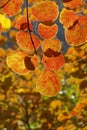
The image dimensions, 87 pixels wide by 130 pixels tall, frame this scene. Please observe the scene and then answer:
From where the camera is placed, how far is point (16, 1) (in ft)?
10.5

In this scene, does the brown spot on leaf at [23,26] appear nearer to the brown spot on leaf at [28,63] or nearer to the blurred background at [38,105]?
the brown spot on leaf at [28,63]

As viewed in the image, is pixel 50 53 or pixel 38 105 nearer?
pixel 50 53

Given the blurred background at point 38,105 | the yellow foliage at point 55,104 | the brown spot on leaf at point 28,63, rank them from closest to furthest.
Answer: the brown spot on leaf at point 28,63
the blurred background at point 38,105
the yellow foliage at point 55,104

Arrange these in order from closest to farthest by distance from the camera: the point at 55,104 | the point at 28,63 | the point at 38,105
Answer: the point at 28,63 < the point at 55,104 < the point at 38,105

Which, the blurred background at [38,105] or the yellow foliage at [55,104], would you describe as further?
the yellow foliage at [55,104]

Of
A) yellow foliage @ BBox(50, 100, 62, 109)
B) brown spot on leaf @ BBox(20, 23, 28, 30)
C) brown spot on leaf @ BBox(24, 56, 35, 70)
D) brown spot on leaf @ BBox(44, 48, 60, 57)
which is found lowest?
yellow foliage @ BBox(50, 100, 62, 109)

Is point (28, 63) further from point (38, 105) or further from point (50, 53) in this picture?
point (38, 105)

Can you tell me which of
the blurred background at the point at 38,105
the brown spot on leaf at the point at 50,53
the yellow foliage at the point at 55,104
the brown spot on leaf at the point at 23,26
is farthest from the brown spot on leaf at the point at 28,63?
the yellow foliage at the point at 55,104

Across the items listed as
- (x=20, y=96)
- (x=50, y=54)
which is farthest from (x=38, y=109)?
(x=50, y=54)

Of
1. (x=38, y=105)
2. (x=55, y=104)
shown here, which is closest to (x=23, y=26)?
(x=55, y=104)

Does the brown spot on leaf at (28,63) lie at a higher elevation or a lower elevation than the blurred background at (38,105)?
higher

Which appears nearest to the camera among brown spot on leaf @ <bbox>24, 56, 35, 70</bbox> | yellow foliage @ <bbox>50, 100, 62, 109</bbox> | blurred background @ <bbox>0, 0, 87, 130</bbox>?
brown spot on leaf @ <bbox>24, 56, 35, 70</bbox>

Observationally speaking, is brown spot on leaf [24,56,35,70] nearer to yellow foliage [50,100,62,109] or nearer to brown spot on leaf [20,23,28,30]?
brown spot on leaf [20,23,28,30]

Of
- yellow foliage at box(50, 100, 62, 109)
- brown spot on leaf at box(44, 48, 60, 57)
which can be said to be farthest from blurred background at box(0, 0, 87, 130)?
brown spot on leaf at box(44, 48, 60, 57)
